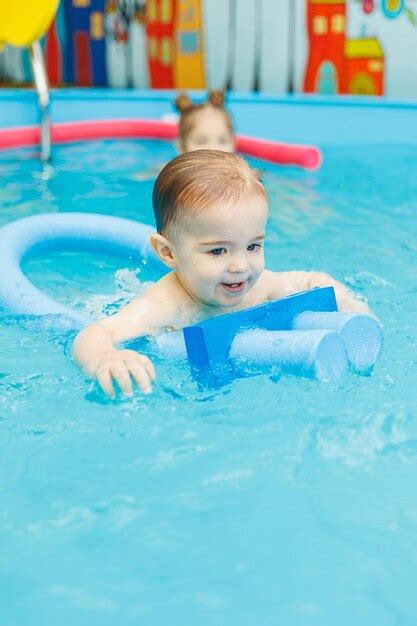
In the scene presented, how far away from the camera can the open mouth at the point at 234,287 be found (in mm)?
2400

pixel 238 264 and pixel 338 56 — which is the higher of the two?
pixel 338 56

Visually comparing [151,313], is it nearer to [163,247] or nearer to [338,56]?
[163,247]

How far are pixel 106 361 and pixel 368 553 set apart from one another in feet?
2.75

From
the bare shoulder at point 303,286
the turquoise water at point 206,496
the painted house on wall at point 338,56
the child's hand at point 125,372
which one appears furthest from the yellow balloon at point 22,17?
the child's hand at point 125,372

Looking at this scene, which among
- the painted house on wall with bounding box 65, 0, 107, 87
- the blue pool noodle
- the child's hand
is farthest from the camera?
the painted house on wall with bounding box 65, 0, 107, 87

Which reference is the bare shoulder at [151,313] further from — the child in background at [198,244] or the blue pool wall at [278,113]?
the blue pool wall at [278,113]

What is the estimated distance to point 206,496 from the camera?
1.86 m

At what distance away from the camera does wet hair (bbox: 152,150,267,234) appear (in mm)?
2314

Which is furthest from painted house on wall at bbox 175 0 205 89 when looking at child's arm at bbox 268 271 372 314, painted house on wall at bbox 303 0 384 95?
child's arm at bbox 268 271 372 314

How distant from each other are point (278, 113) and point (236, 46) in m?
1.08

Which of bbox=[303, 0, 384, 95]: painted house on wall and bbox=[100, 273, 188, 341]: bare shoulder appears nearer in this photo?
bbox=[100, 273, 188, 341]: bare shoulder

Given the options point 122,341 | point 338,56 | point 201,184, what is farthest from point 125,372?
point 338,56

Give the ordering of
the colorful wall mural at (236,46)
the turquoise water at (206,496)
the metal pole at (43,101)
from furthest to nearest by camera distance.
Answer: the colorful wall mural at (236,46), the metal pole at (43,101), the turquoise water at (206,496)

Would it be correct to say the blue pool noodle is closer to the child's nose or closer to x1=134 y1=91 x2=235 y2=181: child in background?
the child's nose
